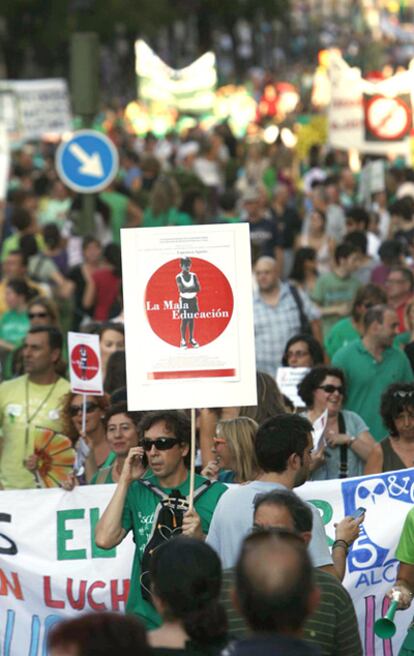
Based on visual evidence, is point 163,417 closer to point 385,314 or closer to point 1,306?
point 385,314

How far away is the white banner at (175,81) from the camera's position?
1170 inches

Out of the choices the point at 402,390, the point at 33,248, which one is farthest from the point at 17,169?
the point at 402,390

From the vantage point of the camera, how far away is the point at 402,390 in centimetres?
902

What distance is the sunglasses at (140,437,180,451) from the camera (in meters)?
7.59

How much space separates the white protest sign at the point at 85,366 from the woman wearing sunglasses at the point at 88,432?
0.11m

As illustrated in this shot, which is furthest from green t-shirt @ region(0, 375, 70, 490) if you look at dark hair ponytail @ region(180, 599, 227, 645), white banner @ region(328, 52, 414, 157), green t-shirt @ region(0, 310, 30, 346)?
white banner @ region(328, 52, 414, 157)

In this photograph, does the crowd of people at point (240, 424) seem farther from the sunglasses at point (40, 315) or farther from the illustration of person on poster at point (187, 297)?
the illustration of person on poster at point (187, 297)

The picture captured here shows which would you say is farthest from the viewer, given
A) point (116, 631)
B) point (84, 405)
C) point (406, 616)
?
point (84, 405)

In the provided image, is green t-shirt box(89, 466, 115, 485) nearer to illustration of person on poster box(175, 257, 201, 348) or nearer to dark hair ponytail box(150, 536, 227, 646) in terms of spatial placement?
illustration of person on poster box(175, 257, 201, 348)

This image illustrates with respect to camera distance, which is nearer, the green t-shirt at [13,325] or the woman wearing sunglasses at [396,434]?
the woman wearing sunglasses at [396,434]

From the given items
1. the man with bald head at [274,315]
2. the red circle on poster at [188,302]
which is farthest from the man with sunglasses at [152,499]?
the man with bald head at [274,315]

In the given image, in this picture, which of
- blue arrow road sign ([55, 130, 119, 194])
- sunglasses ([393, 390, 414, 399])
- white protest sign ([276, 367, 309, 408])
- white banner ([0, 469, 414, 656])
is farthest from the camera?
blue arrow road sign ([55, 130, 119, 194])

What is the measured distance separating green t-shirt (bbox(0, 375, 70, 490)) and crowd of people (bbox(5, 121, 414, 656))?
0.4 inches

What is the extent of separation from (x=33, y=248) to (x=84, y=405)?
703 cm
